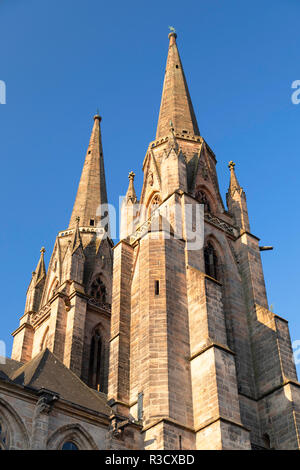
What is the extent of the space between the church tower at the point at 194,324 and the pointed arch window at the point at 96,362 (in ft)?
21.8

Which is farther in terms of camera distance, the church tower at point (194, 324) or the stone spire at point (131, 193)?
the stone spire at point (131, 193)

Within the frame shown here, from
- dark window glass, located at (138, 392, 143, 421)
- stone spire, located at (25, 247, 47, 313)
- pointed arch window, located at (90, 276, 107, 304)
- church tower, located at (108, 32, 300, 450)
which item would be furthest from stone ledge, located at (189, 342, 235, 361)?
stone spire, located at (25, 247, 47, 313)

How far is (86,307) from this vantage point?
111 ft

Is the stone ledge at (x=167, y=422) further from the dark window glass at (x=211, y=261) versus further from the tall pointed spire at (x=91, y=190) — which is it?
the tall pointed spire at (x=91, y=190)

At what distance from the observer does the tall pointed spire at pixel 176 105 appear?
3444 cm

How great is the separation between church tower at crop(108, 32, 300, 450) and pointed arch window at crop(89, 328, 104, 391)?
21.8 feet

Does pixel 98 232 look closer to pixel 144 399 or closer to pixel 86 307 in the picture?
pixel 86 307

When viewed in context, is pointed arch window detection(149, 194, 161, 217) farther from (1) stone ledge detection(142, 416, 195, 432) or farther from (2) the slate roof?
(1) stone ledge detection(142, 416, 195, 432)

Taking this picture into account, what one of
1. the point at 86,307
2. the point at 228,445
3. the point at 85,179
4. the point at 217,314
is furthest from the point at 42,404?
the point at 85,179

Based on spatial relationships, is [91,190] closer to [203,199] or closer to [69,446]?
[203,199]

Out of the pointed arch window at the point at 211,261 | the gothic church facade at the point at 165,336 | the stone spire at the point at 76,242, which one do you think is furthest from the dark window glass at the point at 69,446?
the stone spire at the point at 76,242

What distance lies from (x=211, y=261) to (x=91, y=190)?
49.0 ft

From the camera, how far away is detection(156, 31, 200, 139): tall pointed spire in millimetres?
34438
